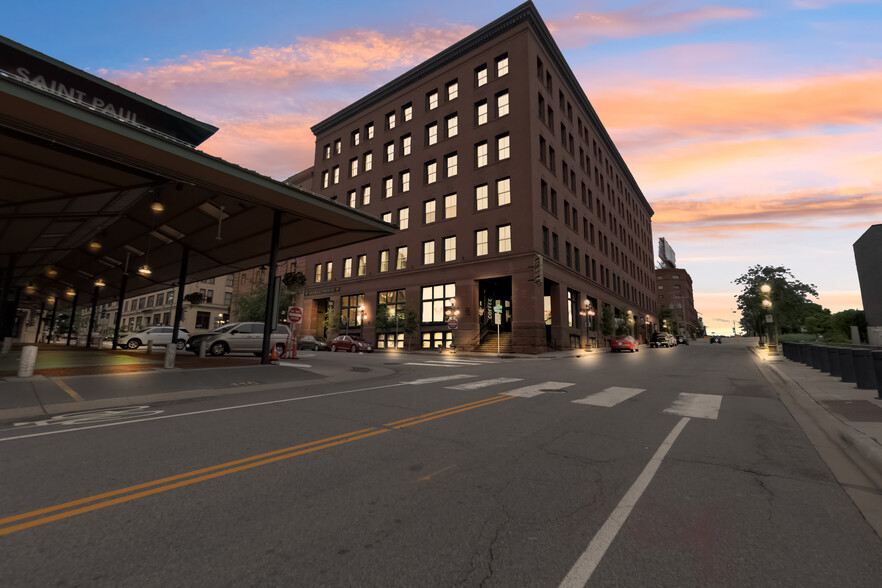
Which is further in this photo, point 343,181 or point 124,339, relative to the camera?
point 343,181

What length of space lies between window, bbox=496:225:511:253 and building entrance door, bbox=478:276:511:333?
Answer: 2.98m

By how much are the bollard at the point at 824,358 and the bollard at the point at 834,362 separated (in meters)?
0.37

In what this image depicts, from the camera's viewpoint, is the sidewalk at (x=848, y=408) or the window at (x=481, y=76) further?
the window at (x=481, y=76)

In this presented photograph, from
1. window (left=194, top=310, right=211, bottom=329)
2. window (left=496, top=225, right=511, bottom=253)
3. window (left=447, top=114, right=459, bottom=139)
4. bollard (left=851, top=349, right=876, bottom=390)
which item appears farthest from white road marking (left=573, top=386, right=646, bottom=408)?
window (left=194, top=310, right=211, bottom=329)

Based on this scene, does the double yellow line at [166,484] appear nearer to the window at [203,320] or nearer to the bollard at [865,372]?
the bollard at [865,372]

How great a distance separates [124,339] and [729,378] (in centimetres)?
3813

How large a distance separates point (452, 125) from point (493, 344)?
70.7 feet

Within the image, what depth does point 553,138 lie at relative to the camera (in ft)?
125

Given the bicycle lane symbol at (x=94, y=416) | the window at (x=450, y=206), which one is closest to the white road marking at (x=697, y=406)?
the bicycle lane symbol at (x=94, y=416)

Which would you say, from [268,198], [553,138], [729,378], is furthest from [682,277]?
[268,198]

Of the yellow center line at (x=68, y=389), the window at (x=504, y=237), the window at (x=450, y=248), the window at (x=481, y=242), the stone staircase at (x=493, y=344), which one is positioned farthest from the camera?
the window at (x=450, y=248)

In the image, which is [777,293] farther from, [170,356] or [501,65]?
[170,356]

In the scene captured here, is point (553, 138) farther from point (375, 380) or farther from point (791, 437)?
point (791, 437)

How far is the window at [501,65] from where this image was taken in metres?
35.8
